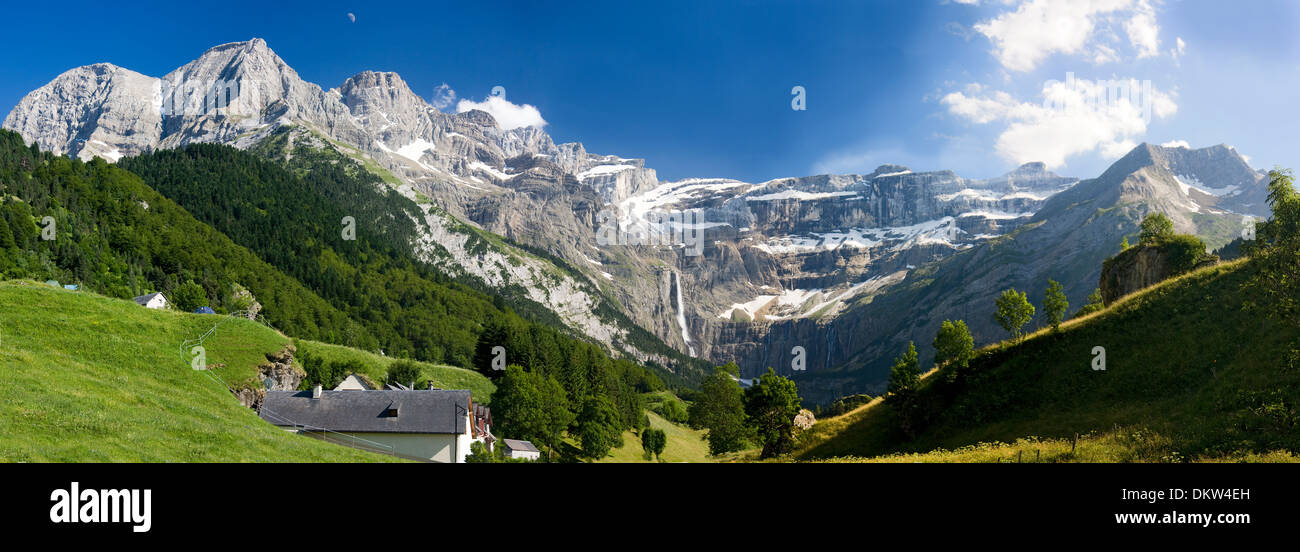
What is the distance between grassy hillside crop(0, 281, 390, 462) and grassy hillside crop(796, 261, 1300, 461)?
43592 millimetres

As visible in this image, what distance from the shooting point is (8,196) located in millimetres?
129750

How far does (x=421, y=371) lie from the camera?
109688mm

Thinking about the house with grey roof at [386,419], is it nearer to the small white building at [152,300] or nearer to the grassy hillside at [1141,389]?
the grassy hillside at [1141,389]

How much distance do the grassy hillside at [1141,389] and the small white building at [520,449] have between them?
125 ft

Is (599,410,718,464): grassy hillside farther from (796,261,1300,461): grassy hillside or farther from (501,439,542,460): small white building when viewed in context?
(796,261,1300,461): grassy hillside

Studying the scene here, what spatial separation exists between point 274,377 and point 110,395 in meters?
44.0

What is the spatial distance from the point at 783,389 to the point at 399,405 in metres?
44.0

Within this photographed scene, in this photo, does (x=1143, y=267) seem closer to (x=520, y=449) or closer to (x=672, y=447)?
(x=520, y=449)

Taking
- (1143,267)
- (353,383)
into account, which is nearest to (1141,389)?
(1143,267)

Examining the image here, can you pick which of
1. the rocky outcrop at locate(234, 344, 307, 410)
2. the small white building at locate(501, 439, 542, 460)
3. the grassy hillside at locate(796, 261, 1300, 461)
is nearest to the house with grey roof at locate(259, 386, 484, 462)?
the rocky outcrop at locate(234, 344, 307, 410)

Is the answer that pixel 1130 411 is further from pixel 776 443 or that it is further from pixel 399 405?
pixel 399 405

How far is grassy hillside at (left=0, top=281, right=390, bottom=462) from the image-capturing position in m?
22.0
